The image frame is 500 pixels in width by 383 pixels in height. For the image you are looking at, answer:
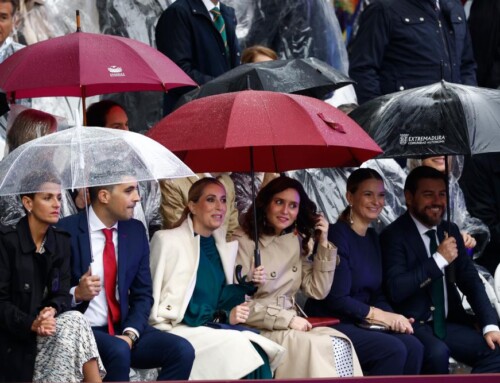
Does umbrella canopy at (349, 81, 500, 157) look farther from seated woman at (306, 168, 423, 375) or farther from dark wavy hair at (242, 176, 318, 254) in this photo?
dark wavy hair at (242, 176, 318, 254)

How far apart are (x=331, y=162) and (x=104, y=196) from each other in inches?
68.0

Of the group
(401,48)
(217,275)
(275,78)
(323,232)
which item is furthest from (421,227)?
(401,48)

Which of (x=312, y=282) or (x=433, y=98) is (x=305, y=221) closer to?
(x=312, y=282)

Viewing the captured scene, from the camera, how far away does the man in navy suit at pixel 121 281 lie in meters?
8.10

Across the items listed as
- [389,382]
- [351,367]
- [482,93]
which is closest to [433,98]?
[482,93]

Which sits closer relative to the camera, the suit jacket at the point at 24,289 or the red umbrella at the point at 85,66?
the suit jacket at the point at 24,289

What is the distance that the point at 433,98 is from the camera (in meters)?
8.91

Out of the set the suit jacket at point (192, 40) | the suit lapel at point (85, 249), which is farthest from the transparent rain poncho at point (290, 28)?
the suit lapel at point (85, 249)

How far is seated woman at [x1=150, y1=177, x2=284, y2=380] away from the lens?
8352 millimetres

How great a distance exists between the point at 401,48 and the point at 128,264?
383cm

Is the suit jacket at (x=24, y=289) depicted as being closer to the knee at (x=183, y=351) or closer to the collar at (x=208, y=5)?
the knee at (x=183, y=351)

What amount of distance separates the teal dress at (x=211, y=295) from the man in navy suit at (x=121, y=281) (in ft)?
1.10

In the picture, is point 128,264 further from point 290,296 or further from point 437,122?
point 437,122

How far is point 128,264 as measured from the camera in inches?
325
